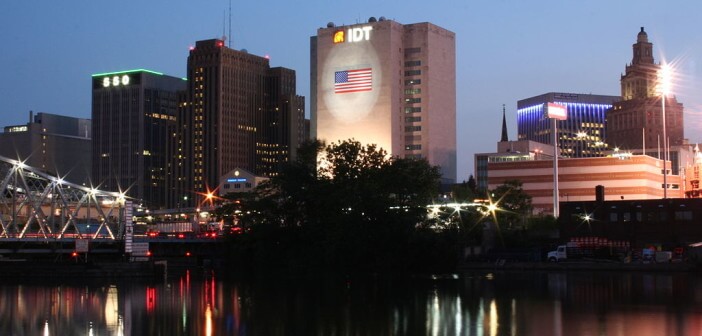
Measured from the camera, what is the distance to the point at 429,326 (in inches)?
2442

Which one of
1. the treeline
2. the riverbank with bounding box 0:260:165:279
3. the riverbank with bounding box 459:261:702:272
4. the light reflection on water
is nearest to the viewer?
the light reflection on water

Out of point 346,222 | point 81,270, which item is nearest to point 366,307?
point 346,222

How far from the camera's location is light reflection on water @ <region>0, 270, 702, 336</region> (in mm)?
61094

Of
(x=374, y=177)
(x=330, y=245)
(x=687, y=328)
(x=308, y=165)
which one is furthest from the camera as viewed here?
(x=308, y=165)

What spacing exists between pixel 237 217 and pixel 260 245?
84.7 feet

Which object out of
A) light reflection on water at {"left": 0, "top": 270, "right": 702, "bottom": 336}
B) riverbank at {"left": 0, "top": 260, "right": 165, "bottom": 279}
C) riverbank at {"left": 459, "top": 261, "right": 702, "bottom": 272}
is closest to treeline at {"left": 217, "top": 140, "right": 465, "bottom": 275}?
riverbank at {"left": 459, "top": 261, "right": 702, "bottom": 272}

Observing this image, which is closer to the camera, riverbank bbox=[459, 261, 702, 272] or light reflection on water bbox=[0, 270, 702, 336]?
light reflection on water bbox=[0, 270, 702, 336]

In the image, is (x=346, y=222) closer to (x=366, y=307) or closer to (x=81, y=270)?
(x=81, y=270)

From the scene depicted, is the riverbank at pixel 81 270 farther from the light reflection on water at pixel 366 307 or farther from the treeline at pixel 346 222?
the treeline at pixel 346 222

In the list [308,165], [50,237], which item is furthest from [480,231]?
[50,237]

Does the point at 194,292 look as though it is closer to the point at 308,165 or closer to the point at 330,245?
the point at 330,245

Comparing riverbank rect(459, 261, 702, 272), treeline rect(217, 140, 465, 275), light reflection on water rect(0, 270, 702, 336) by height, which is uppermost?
treeline rect(217, 140, 465, 275)

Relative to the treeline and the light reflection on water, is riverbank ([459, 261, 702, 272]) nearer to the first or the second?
the treeline

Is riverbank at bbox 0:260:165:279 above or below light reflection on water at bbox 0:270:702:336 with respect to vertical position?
above
